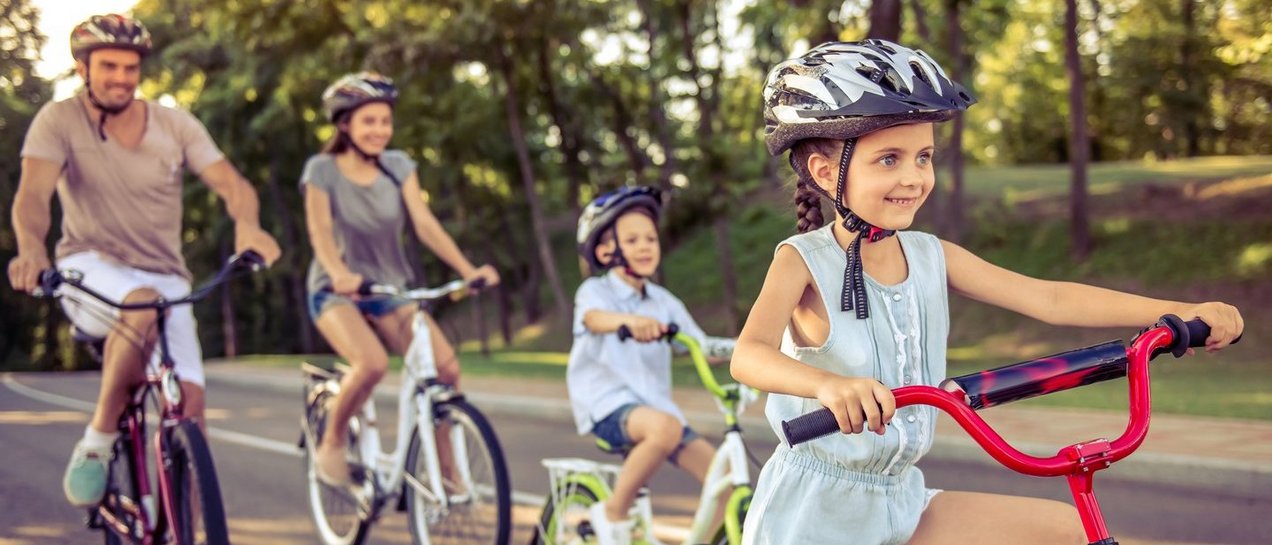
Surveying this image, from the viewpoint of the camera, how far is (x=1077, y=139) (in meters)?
25.9

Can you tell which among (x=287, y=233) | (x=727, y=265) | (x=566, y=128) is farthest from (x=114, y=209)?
(x=287, y=233)

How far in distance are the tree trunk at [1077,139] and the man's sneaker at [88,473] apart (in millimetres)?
22307

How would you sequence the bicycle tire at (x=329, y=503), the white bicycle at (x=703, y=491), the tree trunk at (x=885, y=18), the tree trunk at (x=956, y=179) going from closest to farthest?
the white bicycle at (x=703, y=491)
the bicycle tire at (x=329, y=503)
the tree trunk at (x=885, y=18)
the tree trunk at (x=956, y=179)

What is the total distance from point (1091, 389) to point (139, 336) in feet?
39.7

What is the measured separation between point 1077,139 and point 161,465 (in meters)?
23.3

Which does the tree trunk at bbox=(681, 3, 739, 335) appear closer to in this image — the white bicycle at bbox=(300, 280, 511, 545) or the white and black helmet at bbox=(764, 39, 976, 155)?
the white bicycle at bbox=(300, 280, 511, 545)

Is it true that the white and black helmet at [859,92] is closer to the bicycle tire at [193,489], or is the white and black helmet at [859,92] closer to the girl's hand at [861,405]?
the girl's hand at [861,405]

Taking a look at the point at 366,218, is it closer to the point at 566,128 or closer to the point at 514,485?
the point at 514,485

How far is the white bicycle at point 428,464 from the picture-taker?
18.3ft

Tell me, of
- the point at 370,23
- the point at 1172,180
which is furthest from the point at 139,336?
the point at 1172,180

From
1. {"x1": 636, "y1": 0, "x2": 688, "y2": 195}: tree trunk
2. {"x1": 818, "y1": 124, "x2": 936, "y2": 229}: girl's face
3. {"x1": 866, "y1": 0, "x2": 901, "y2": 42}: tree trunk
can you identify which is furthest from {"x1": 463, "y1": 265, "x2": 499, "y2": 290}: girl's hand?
{"x1": 636, "y1": 0, "x2": 688, "y2": 195}: tree trunk

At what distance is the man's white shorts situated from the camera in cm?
537

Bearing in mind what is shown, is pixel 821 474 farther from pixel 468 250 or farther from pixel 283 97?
pixel 468 250

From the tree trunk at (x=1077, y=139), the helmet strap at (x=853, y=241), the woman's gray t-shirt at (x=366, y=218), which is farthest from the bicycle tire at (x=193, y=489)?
the tree trunk at (x=1077, y=139)
